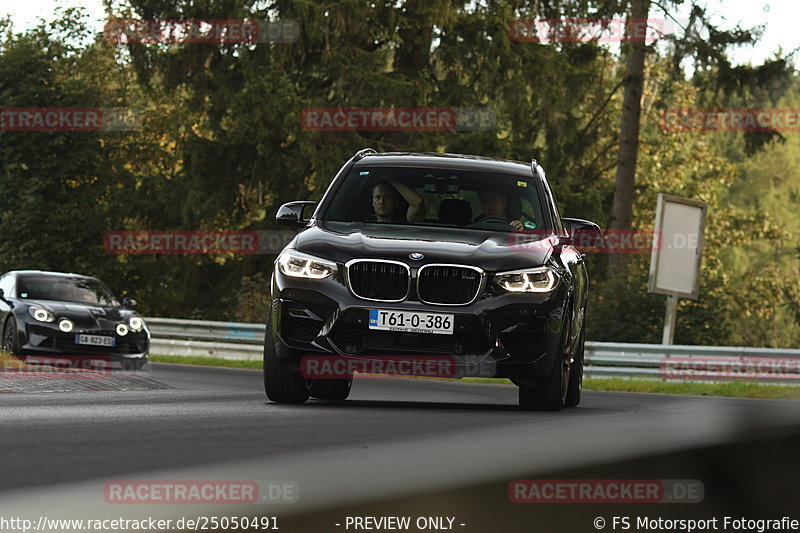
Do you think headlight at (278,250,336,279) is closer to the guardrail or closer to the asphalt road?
the asphalt road

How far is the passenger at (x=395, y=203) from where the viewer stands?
10328 millimetres

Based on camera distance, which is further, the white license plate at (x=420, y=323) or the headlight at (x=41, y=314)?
the headlight at (x=41, y=314)

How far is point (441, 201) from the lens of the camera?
404 inches

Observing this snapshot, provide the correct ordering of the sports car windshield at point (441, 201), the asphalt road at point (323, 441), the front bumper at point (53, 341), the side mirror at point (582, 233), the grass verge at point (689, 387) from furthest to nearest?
1. the front bumper at point (53, 341)
2. the grass verge at point (689, 387)
3. the side mirror at point (582, 233)
4. the sports car windshield at point (441, 201)
5. the asphalt road at point (323, 441)

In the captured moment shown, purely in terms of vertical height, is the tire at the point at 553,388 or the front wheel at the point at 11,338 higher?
the tire at the point at 553,388

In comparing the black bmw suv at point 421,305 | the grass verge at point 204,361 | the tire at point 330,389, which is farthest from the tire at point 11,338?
the black bmw suv at point 421,305

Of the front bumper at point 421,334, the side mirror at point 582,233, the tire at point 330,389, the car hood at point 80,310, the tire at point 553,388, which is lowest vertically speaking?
the car hood at point 80,310

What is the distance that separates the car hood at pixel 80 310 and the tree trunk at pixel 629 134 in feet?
56.7

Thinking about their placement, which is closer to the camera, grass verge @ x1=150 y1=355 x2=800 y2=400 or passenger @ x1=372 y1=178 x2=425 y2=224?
passenger @ x1=372 y1=178 x2=425 y2=224

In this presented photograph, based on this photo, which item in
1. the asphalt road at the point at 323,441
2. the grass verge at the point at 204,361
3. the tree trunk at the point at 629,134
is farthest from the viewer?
the tree trunk at the point at 629,134

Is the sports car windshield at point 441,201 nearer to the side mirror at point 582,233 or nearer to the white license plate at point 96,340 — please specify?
the side mirror at point 582,233

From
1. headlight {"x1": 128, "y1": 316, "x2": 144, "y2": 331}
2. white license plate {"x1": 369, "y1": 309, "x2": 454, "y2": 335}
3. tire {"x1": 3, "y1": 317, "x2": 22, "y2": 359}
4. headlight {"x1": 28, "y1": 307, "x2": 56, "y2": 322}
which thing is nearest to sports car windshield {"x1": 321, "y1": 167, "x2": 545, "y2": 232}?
white license plate {"x1": 369, "y1": 309, "x2": 454, "y2": 335}

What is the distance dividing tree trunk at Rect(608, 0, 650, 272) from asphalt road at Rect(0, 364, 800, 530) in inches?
1017

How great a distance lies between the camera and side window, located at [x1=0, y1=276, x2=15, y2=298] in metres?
21.2
